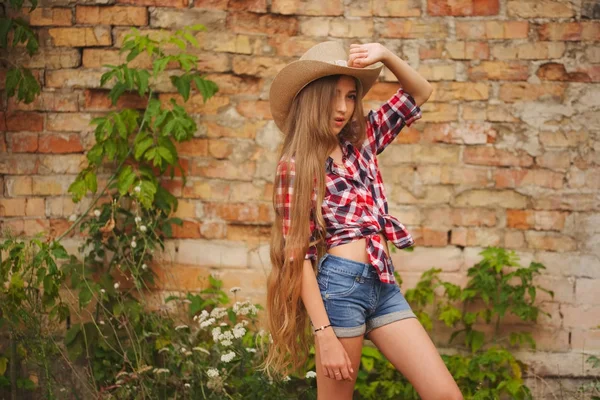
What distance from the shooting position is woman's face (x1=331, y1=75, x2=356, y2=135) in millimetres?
2525

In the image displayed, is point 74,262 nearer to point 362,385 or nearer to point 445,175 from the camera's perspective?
point 362,385

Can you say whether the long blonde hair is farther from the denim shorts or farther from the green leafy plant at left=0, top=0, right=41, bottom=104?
the green leafy plant at left=0, top=0, right=41, bottom=104

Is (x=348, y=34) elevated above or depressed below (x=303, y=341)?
above

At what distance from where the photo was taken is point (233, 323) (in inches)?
147

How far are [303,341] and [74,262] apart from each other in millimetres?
1729

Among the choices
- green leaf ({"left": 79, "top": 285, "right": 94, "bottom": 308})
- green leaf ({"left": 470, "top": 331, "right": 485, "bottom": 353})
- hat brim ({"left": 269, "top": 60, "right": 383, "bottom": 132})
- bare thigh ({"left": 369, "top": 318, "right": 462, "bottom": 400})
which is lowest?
green leaf ({"left": 470, "top": 331, "right": 485, "bottom": 353})

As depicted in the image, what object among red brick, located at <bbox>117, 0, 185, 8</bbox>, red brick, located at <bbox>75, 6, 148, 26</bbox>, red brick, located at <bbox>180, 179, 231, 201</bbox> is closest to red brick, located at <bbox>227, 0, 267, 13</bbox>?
red brick, located at <bbox>117, 0, 185, 8</bbox>

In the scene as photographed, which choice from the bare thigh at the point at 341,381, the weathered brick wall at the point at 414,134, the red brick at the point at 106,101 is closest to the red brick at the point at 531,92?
the weathered brick wall at the point at 414,134

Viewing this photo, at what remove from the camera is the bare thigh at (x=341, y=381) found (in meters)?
2.46

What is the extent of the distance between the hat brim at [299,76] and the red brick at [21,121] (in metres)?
1.93

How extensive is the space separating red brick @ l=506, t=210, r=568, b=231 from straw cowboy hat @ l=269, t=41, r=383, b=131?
5.50 feet

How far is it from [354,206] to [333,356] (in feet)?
1.89

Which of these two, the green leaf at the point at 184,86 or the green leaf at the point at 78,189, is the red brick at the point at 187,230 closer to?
the green leaf at the point at 78,189

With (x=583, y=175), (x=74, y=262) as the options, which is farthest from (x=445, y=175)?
(x=74, y=262)
